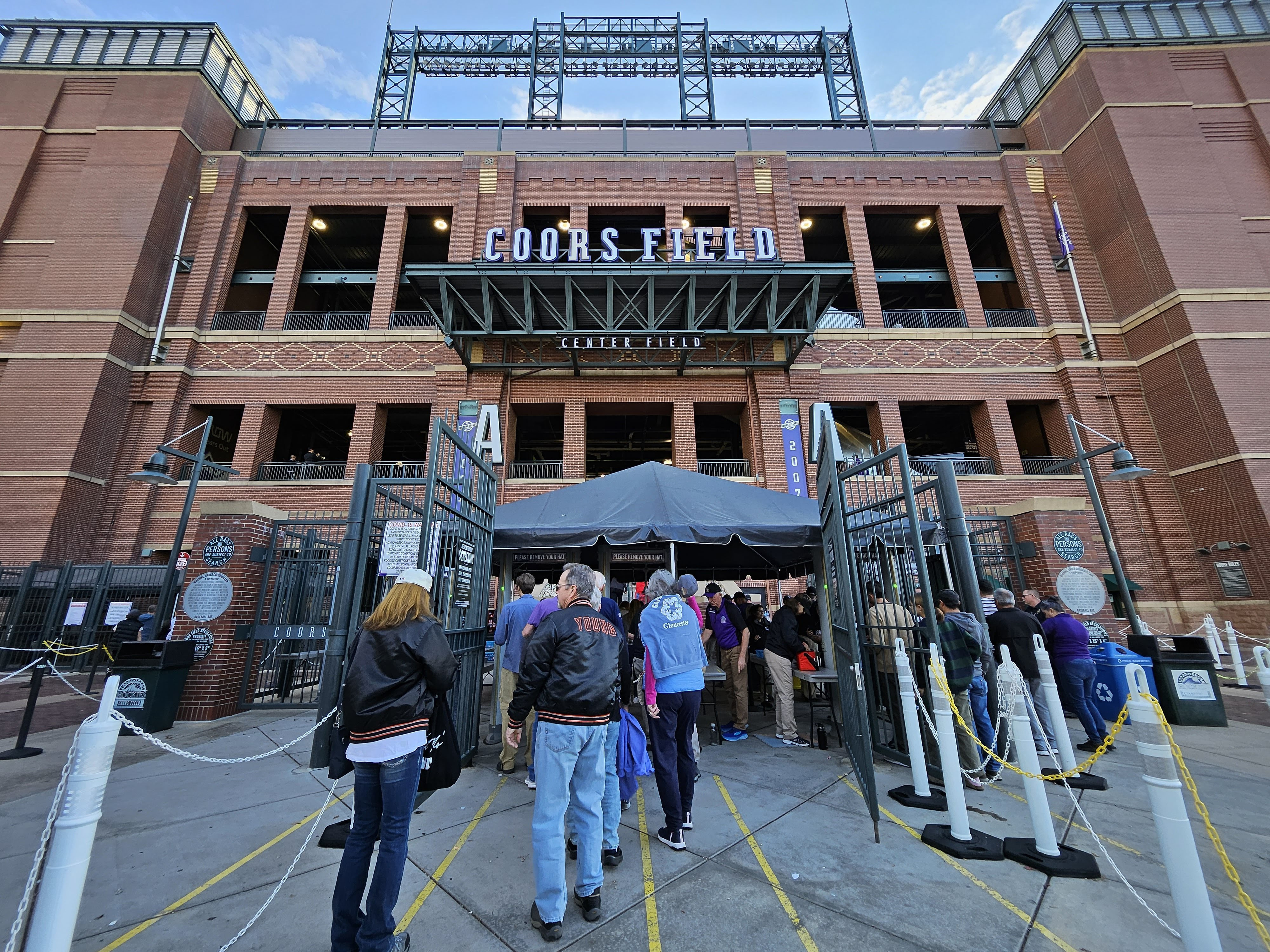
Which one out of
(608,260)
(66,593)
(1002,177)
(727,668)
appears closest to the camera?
(727,668)

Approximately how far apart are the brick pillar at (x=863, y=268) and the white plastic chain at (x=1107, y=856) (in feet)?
53.4

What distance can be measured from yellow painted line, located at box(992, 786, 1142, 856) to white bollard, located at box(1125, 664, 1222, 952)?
0.96 metres

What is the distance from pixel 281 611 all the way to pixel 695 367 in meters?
A: 13.4

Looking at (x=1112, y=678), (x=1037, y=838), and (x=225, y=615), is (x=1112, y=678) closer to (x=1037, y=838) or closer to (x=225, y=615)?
(x=1037, y=838)

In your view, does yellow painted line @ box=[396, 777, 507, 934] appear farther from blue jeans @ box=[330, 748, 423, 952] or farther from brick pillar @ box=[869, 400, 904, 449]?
brick pillar @ box=[869, 400, 904, 449]

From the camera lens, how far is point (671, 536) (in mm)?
6574

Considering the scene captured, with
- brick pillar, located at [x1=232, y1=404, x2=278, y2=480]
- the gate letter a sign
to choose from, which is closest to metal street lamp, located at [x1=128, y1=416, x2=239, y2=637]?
brick pillar, located at [x1=232, y1=404, x2=278, y2=480]

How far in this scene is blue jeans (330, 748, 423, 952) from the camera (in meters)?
2.56

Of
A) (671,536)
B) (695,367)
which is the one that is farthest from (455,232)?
(671,536)

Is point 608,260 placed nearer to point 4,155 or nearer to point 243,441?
point 243,441

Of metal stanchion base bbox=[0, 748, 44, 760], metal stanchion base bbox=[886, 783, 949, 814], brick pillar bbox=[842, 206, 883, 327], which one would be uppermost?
brick pillar bbox=[842, 206, 883, 327]

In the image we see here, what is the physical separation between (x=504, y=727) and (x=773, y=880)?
10.4 feet

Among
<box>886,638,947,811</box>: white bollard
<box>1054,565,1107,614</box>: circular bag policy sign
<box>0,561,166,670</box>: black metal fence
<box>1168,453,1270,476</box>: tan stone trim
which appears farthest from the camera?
<box>1168,453,1270,476</box>: tan stone trim

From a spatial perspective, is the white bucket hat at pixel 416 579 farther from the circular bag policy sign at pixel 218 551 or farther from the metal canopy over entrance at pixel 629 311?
the metal canopy over entrance at pixel 629 311
